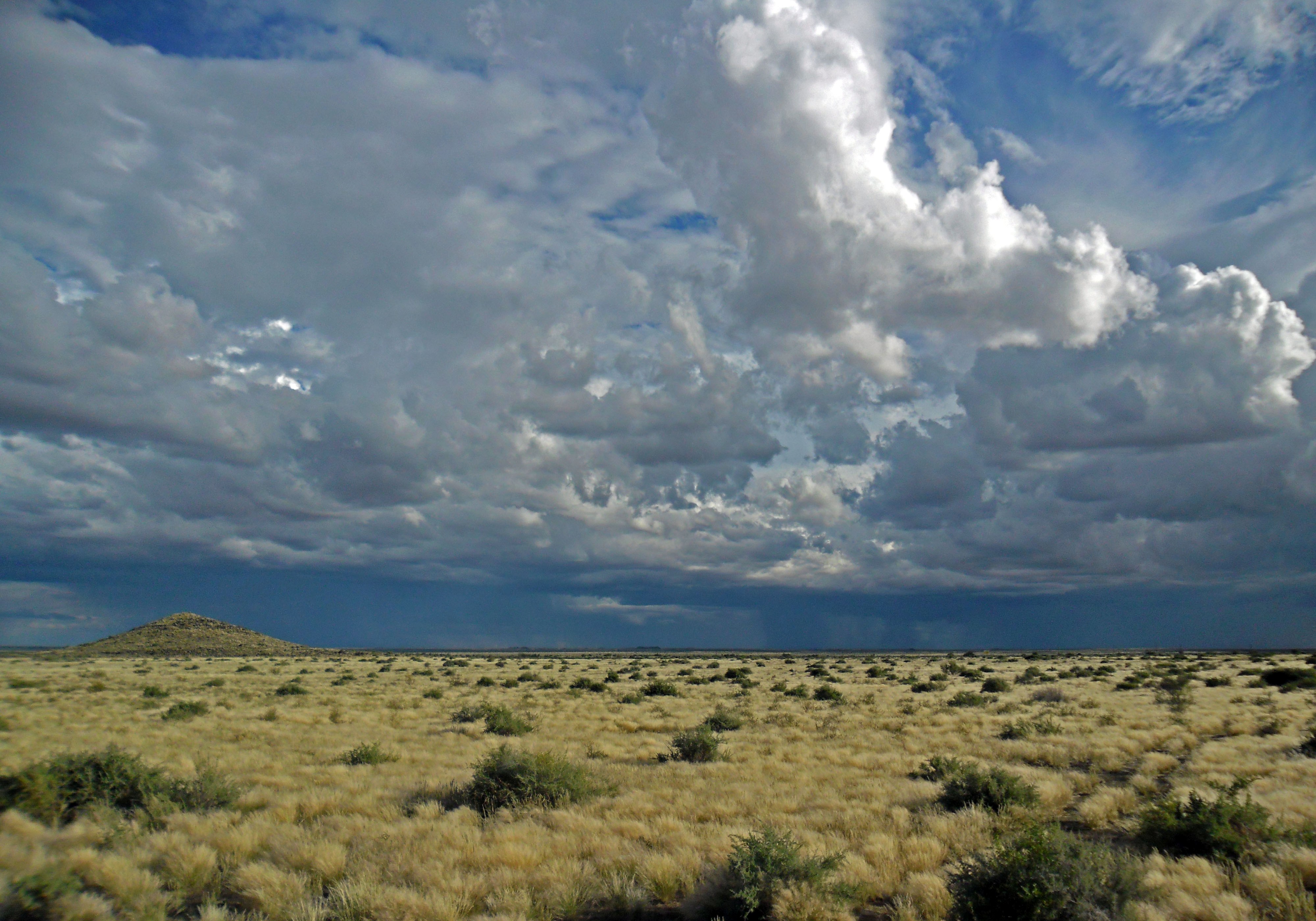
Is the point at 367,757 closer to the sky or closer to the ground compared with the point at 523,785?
closer to the ground

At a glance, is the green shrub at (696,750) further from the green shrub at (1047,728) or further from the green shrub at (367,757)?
the green shrub at (1047,728)

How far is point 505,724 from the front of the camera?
23938 mm

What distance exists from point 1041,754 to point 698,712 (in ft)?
47.9

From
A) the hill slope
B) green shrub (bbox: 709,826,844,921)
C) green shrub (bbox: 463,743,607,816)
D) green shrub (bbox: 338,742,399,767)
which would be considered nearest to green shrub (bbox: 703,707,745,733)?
green shrub (bbox: 338,742,399,767)

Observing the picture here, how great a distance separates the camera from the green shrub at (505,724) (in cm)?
2367

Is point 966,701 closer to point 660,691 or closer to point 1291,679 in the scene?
point 660,691

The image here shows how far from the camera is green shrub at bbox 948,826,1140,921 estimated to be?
7.19 m

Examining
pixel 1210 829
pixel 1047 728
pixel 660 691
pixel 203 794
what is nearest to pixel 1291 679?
pixel 1047 728

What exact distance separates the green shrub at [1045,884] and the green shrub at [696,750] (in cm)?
1120

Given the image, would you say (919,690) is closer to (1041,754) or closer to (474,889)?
(1041,754)

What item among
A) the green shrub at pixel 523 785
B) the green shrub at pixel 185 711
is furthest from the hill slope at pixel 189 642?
the green shrub at pixel 523 785

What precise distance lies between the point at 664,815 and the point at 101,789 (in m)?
10.3

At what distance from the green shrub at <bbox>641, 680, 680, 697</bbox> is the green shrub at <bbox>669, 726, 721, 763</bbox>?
18.4 metres

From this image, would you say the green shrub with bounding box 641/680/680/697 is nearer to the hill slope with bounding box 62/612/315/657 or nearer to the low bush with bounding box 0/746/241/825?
the low bush with bounding box 0/746/241/825
